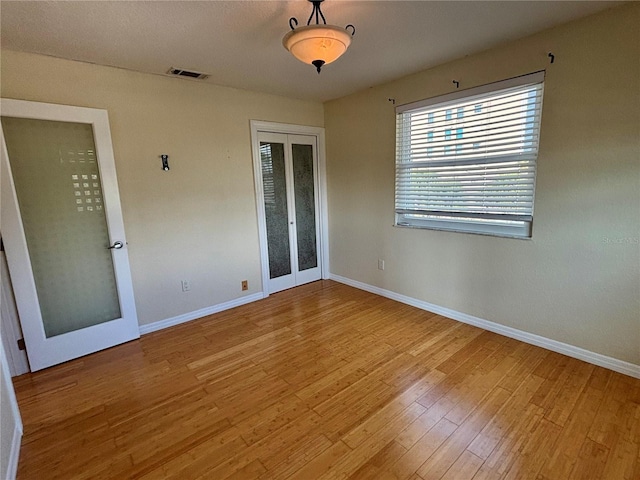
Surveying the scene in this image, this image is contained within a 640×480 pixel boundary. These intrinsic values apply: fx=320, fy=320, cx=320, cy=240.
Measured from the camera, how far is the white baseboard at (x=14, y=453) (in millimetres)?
1614

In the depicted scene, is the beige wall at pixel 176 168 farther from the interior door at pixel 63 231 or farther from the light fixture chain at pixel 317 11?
the light fixture chain at pixel 317 11

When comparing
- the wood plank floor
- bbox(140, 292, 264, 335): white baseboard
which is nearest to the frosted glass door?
bbox(140, 292, 264, 335): white baseboard

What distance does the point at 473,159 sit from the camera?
293 centimetres

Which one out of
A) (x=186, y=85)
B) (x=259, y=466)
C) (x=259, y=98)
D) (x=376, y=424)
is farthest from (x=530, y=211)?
(x=186, y=85)

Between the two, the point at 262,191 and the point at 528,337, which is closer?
the point at 528,337

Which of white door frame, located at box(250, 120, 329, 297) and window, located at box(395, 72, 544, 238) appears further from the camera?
white door frame, located at box(250, 120, 329, 297)

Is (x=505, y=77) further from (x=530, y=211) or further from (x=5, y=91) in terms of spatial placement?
(x=5, y=91)

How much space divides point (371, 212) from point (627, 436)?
9.30 ft

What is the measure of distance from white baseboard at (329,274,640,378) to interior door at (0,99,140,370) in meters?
2.91

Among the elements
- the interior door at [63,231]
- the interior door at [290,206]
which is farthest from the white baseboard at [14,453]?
the interior door at [290,206]

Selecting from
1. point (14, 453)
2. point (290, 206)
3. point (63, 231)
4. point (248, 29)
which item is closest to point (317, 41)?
point (248, 29)

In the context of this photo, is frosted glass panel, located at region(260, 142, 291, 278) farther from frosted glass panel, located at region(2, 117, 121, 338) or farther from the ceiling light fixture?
the ceiling light fixture

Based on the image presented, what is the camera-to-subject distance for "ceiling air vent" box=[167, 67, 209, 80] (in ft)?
9.53

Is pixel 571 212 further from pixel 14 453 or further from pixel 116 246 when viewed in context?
pixel 14 453
